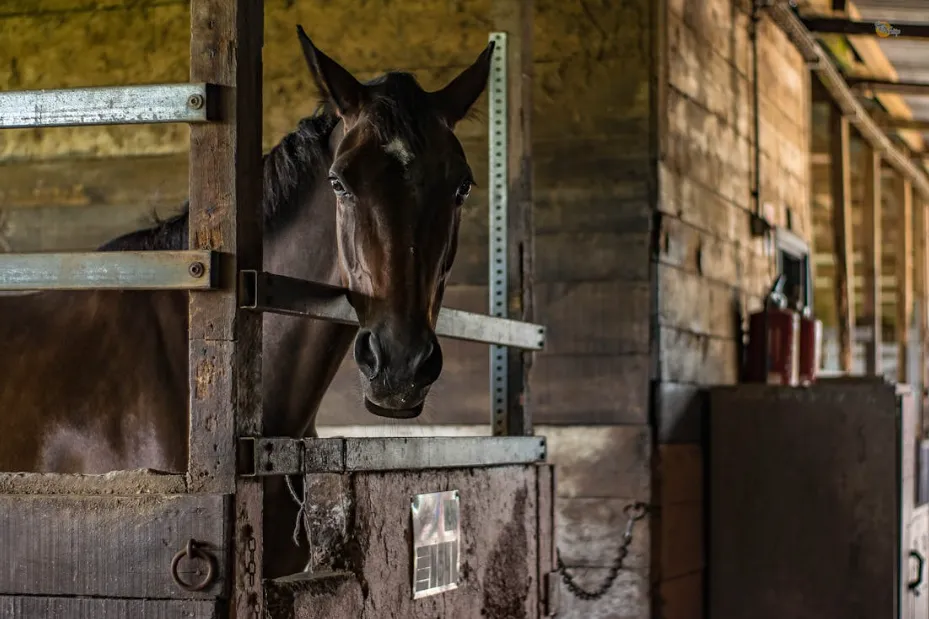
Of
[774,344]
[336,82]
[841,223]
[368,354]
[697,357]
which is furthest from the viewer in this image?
[841,223]

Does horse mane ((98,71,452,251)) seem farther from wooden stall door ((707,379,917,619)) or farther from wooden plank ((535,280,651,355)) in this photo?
wooden stall door ((707,379,917,619))

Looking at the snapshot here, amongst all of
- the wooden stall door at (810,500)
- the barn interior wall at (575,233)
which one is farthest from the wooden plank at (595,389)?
the wooden stall door at (810,500)

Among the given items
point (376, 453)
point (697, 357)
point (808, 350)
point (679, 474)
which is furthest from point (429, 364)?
point (808, 350)

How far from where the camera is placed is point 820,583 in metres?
5.23

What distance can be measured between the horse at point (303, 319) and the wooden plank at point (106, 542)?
0.47 m

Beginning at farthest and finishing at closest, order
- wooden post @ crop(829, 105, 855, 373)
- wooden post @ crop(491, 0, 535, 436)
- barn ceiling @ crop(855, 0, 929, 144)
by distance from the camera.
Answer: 1. wooden post @ crop(829, 105, 855, 373)
2. barn ceiling @ crop(855, 0, 929, 144)
3. wooden post @ crop(491, 0, 535, 436)

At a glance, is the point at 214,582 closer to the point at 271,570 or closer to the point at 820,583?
the point at 271,570

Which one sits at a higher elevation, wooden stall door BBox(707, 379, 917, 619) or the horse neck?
the horse neck

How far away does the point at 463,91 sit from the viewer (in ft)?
9.46

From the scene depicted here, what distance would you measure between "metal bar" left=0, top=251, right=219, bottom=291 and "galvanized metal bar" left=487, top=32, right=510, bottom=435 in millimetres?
1534

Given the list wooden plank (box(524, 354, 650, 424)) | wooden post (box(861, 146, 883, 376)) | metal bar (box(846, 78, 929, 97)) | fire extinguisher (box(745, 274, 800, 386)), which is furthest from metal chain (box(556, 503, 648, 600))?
wooden post (box(861, 146, 883, 376))

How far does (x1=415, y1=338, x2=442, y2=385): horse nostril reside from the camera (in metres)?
2.32

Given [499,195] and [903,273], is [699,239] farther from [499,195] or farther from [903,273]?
[903,273]

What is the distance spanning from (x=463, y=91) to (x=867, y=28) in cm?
467
